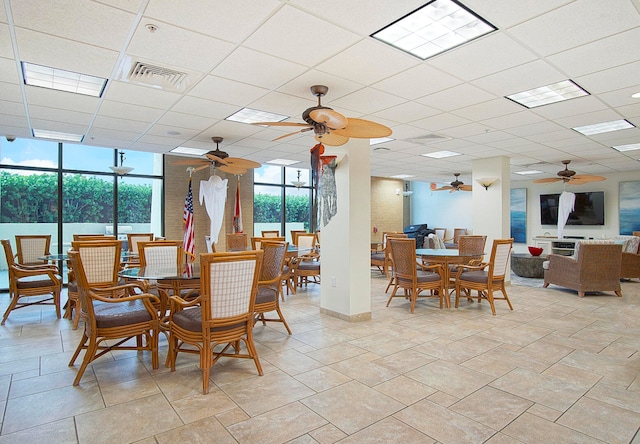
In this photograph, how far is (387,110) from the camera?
443 cm

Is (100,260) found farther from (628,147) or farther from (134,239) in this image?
(628,147)

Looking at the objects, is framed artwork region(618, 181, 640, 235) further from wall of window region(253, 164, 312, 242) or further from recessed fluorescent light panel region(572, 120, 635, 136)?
wall of window region(253, 164, 312, 242)

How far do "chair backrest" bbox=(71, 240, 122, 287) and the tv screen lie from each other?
1160cm

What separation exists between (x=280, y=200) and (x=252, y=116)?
5717 mm

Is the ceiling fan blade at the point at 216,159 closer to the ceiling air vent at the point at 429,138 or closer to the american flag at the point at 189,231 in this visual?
the american flag at the point at 189,231

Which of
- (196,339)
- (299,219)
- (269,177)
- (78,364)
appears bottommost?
(78,364)

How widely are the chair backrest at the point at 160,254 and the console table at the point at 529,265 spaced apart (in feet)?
23.9

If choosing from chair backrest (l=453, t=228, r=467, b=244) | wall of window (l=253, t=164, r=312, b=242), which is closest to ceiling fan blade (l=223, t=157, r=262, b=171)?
wall of window (l=253, t=164, r=312, b=242)

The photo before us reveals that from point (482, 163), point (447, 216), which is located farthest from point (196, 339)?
point (447, 216)

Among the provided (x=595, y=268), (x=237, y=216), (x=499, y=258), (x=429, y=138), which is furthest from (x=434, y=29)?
(x=237, y=216)

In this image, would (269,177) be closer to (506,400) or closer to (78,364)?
(78,364)

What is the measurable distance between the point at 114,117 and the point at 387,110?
3489 mm

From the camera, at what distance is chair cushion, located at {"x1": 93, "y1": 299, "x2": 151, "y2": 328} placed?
2.95 m

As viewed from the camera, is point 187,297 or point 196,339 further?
point 187,297
